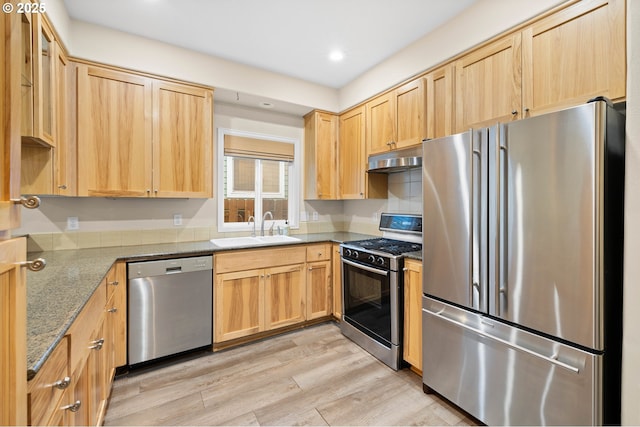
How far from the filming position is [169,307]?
2383 millimetres

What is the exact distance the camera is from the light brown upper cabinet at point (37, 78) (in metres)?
1.50

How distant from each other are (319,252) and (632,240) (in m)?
2.33

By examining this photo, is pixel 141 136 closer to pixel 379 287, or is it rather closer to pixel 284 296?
pixel 284 296

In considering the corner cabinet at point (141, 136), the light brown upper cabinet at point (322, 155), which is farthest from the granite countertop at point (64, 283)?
the light brown upper cabinet at point (322, 155)

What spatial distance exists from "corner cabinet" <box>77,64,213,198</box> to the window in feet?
A: 1.59

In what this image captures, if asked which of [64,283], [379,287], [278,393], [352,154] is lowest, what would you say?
[278,393]

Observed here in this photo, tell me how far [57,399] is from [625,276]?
7.21 feet

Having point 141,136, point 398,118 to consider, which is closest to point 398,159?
point 398,118

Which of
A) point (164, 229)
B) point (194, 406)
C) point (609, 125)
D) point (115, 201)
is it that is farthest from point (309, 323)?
point (609, 125)

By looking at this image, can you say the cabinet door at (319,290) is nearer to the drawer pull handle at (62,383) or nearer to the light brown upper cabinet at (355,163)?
the light brown upper cabinet at (355,163)

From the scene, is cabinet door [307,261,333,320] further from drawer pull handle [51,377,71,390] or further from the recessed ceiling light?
drawer pull handle [51,377,71,390]

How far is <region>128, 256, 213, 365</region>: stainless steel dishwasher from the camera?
226cm

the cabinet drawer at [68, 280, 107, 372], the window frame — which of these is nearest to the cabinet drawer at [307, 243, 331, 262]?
the window frame

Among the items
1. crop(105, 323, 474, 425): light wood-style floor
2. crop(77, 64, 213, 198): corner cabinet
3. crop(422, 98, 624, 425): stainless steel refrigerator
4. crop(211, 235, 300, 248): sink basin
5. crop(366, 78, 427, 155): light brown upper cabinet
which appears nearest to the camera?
crop(422, 98, 624, 425): stainless steel refrigerator
